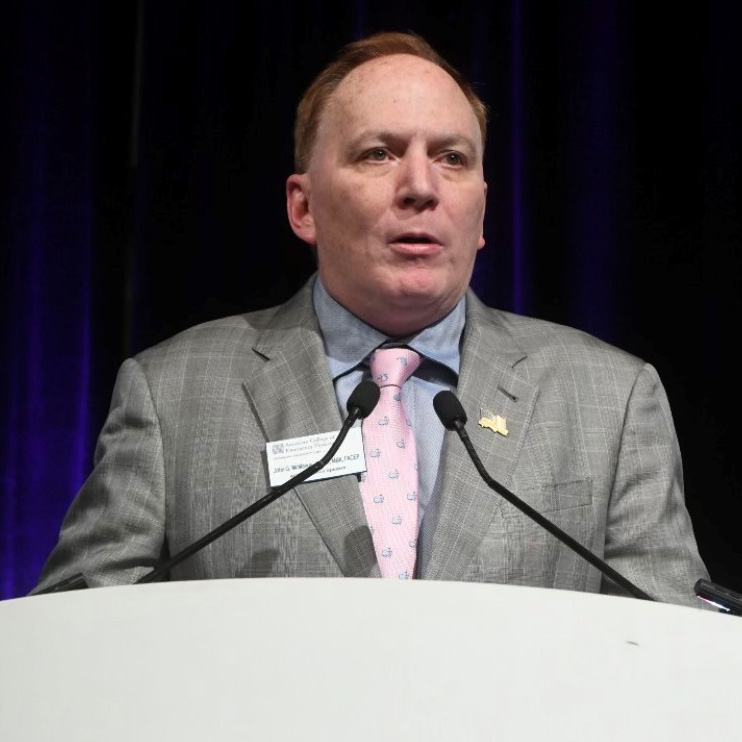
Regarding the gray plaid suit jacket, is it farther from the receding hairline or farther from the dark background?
the dark background

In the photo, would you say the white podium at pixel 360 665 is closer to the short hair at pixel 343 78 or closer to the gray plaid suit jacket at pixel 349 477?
the gray plaid suit jacket at pixel 349 477

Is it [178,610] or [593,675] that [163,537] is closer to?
[178,610]

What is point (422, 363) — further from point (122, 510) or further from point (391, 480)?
point (122, 510)

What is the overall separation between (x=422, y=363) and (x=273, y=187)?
82 cm

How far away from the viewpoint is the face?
1.62 m

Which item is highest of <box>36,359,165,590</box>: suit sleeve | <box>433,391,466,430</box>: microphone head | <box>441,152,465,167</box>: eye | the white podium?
<box>441,152,465,167</box>: eye

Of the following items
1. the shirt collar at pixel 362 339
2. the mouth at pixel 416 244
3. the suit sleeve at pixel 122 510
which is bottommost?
the suit sleeve at pixel 122 510

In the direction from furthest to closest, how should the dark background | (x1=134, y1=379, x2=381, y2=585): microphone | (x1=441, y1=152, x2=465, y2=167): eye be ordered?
the dark background
(x1=441, y1=152, x2=465, y2=167): eye
(x1=134, y1=379, x2=381, y2=585): microphone

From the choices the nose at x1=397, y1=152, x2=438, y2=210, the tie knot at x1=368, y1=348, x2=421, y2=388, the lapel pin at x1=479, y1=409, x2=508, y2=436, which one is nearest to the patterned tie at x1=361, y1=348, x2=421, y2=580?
the tie knot at x1=368, y1=348, x2=421, y2=388

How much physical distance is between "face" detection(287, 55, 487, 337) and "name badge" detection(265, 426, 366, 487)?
0.24 meters

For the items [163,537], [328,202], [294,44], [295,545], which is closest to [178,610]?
[295,545]

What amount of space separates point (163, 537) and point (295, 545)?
217 mm

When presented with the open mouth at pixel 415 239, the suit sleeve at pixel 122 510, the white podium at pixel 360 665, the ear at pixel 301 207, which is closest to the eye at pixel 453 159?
the open mouth at pixel 415 239

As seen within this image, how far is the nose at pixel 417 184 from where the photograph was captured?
63.0 inches
